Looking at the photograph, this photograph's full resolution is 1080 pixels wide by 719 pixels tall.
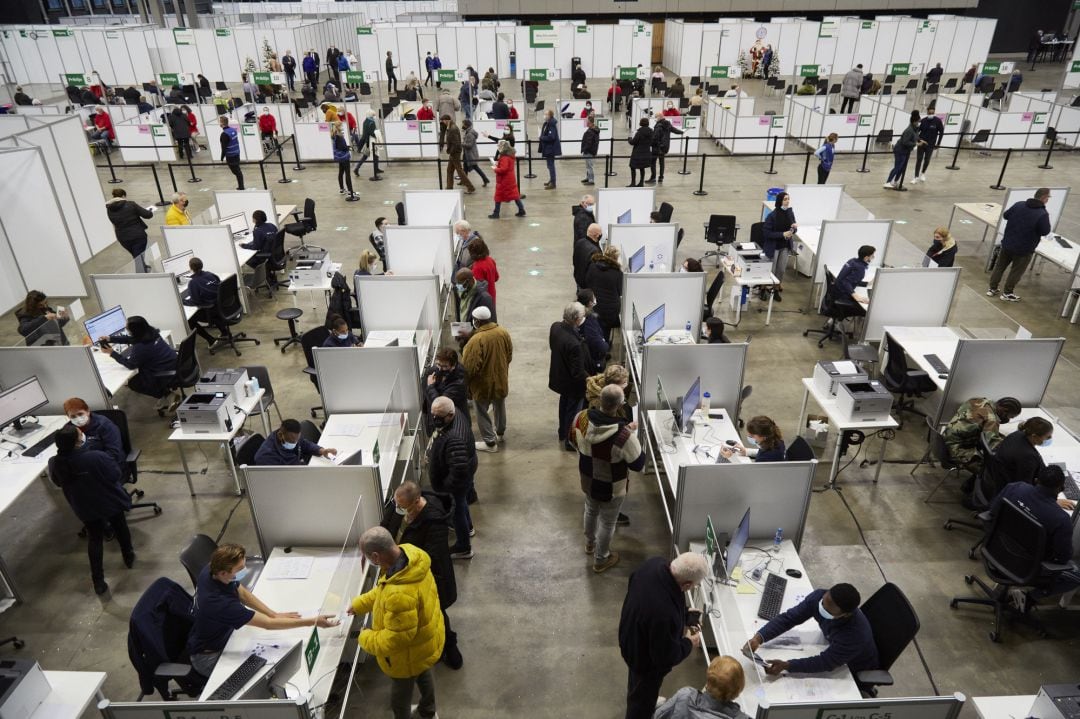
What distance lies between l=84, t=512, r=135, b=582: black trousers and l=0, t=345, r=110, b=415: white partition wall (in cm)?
171

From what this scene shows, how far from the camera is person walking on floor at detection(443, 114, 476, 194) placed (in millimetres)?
13717

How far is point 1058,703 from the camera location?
340cm

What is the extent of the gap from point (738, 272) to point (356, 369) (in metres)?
5.47

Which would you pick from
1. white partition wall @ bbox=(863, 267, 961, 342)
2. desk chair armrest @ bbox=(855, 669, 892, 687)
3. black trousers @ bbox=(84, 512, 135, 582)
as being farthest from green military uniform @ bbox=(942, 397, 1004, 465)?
black trousers @ bbox=(84, 512, 135, 582)

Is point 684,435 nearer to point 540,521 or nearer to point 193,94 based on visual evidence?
point 540,521

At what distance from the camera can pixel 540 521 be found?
6164 millimetres

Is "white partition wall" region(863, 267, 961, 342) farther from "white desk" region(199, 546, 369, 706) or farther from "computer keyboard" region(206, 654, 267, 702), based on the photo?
"computer keyboard" region(206, 654, 267, 702)

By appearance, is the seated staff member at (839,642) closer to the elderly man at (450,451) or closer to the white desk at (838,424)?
the elderly man at (450,451)

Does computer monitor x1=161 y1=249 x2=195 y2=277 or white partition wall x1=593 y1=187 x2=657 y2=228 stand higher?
white partition wall x1=593 y1=187 x2=657 y2=228

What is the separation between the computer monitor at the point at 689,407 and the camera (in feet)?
19.2

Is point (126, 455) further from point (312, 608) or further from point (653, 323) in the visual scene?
point (653, 323)

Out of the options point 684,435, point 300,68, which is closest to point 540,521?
point 684,435

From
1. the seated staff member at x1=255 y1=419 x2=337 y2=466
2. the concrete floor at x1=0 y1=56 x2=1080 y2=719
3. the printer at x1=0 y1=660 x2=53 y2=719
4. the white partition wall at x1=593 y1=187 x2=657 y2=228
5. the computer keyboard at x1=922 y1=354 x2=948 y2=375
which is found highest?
the white partition wall at x1=593 y1=187 x2=657 y2=228

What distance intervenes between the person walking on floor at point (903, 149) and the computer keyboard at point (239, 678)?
14111 millimetres
